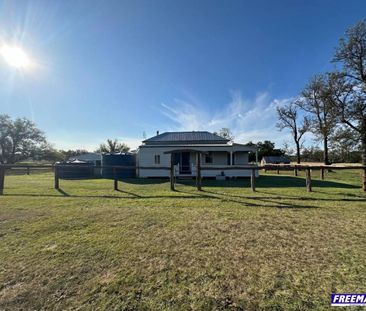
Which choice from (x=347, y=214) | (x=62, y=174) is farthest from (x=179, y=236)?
(x=62, y=174)

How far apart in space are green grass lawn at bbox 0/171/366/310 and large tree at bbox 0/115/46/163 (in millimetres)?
48964

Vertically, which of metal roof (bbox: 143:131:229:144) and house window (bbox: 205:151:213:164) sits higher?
metal roof (bbox: 143:131:229:144)

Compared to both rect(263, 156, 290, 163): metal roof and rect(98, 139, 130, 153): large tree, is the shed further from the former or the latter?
rect(98, 139, 130, 153): large tree

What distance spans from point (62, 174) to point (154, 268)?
69.3 ft

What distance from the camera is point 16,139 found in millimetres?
44812

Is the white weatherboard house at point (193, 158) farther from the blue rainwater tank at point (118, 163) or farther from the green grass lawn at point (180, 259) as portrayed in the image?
the green grass lawn at point (180, 259)

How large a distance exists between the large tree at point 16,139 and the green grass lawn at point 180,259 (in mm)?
48964

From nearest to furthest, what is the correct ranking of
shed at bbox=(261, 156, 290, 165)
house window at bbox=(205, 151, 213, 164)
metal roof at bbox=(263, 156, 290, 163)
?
house window at bbox=(205, 151, 213, 164)
shed at bbox=(261, 156, 290, 165)
metal roof at bbox=(263, 156, 290, 163)

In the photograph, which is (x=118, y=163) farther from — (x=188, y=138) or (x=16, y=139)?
(x=16, y=139)

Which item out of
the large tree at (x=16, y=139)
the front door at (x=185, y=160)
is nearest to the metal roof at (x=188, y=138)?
the front door at (x=185, y=160)

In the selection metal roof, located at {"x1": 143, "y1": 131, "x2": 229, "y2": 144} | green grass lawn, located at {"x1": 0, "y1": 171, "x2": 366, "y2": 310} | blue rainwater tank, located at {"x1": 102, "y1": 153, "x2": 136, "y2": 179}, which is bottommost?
green grass lawn, located at {"x1": 0, "y1": 171, "x2": 366, "y2": 310}

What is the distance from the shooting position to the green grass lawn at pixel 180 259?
2.47 m

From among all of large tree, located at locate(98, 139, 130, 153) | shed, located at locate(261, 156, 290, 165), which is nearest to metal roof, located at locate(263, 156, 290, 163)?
shed, located at locate(261, 156, 290, 165)

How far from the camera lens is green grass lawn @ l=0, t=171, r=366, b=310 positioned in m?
2.47
